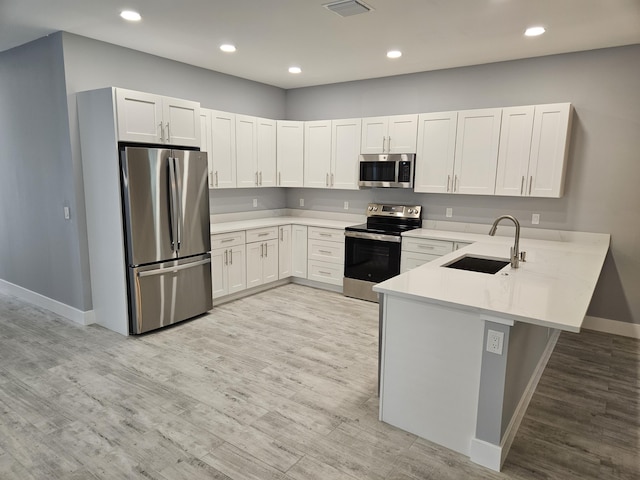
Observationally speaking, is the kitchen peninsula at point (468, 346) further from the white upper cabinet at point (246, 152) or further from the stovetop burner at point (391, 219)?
the white upper cabinet at point (246, 152)

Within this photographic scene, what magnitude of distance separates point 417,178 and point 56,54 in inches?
153

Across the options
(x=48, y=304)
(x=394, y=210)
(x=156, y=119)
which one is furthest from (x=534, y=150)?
(x=48, y=304)

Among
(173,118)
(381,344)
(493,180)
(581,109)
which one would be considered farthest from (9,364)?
(581,109)

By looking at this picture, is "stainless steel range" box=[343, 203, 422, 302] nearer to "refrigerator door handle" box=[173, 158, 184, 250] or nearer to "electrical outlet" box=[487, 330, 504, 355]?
"refrigerator door handle" box=[173, 158, 184, 250]

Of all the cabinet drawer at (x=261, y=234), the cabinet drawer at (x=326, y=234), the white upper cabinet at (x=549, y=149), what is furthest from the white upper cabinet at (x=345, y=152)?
the white upper cabinet at (x=549, y=149)

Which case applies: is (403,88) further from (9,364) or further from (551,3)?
(9,364)

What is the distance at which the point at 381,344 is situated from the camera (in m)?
2.51

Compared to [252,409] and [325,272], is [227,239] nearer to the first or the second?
[325,272]

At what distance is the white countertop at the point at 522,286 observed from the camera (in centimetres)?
189

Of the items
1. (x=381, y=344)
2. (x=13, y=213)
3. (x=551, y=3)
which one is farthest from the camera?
(x=13, y=213)

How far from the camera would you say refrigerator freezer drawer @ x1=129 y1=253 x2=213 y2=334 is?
12.2 ft

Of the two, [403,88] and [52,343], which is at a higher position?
[403,88]

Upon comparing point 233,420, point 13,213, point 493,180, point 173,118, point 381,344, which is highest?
point 173,118

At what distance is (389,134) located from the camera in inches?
191
